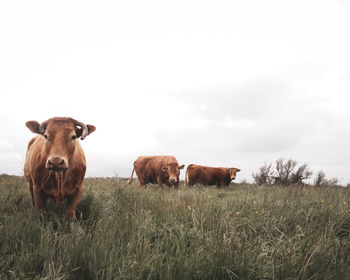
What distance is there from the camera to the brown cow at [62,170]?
361 centimetres

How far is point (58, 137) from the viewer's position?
3.58 meters

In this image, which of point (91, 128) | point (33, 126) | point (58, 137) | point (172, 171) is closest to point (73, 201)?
point (58, 137)

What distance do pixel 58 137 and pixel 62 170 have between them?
0.52 metres

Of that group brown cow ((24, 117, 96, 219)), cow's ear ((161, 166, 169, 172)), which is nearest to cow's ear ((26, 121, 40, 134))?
brown cow ((24, 117, 96, 219))

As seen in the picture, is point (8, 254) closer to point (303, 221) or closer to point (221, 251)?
point (221, 251)

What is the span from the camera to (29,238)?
239 centimetres

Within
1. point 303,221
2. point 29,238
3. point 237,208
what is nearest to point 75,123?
point 29,238

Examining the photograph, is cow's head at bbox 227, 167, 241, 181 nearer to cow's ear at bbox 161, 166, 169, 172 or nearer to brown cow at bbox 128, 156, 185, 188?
brown cow at bbox 128, 156, 185, 188

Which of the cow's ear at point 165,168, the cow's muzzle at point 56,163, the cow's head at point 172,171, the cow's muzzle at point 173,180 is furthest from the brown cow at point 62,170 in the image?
the cow's ear at point 165,168

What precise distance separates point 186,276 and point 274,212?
2601 mm

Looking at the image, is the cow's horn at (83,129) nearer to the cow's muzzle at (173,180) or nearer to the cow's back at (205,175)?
the cow's muzzle at (173,180)

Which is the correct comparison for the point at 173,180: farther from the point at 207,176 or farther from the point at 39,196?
the point at 39,196

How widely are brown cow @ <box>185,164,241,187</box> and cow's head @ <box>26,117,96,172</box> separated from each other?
41.7 ft

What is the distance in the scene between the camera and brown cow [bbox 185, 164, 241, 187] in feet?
52.5
